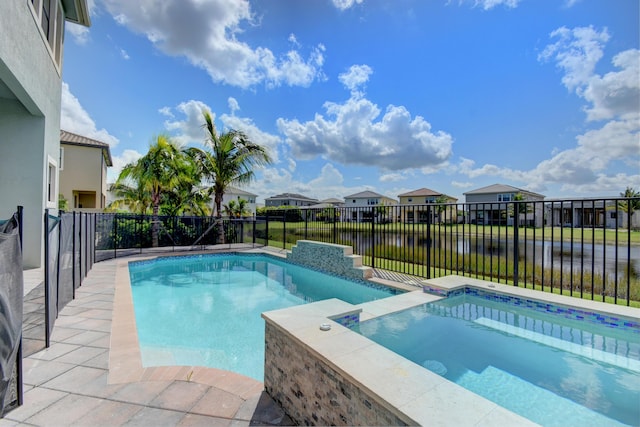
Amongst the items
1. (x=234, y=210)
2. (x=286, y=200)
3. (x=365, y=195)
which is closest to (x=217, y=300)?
(x=234, y=210)

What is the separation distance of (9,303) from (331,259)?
259 inches

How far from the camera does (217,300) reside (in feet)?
21.5

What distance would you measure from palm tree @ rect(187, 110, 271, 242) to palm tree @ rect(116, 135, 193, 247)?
0.86 metres

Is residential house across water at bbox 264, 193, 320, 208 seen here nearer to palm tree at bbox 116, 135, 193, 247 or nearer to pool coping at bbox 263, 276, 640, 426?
palm tree at bbox 116, 135, 193, 247

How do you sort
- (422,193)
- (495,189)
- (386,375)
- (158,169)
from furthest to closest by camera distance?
(422,193) → (495,189) → (158,169) → (386,375)

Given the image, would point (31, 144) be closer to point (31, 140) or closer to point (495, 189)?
point (31, 140)

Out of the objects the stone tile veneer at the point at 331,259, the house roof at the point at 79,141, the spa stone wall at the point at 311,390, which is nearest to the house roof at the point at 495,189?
the stone tile veneer at the point at 331,259

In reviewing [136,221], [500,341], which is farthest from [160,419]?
[136,221]

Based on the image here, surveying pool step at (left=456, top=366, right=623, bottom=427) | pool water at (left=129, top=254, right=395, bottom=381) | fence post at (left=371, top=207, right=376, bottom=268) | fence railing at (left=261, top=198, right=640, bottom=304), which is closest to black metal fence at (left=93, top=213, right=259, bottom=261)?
pool water at (left=129, top=254, right=395, bottom=381)

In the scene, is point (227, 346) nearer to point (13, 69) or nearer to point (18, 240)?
point (18, 240)

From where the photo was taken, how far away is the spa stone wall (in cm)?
163

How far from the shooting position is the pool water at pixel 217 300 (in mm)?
4055

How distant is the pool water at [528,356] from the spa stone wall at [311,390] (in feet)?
3.70

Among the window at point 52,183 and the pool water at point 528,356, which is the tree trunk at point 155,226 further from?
the pool water at point 528,356
